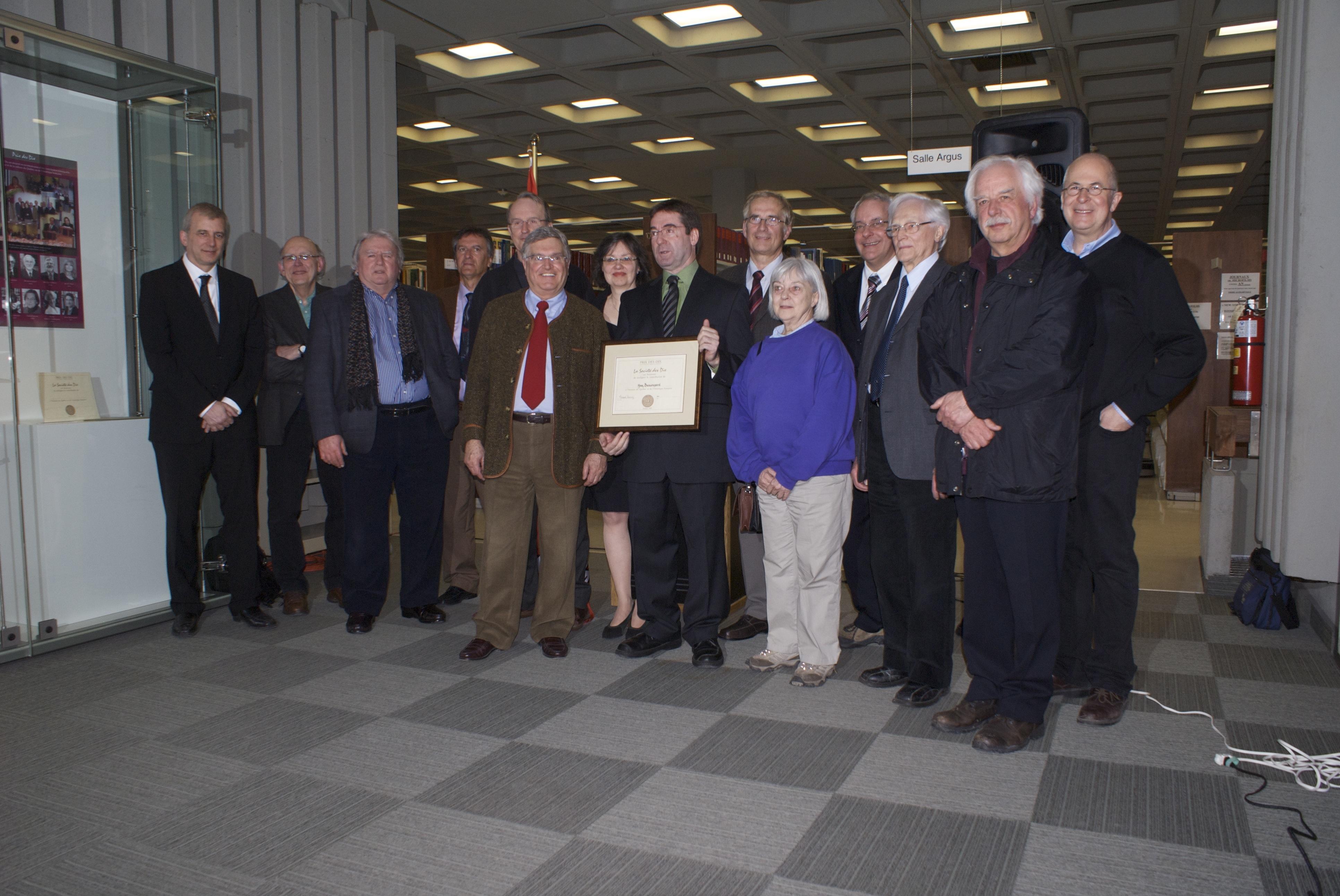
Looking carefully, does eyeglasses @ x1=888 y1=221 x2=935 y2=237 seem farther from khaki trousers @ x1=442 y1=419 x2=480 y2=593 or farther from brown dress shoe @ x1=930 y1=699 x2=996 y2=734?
khaki trousers @ x1=442 y1=419 x2=480 y2=593

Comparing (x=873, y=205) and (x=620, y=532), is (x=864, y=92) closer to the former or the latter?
(x=873, y=205)

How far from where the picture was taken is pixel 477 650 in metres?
3.73

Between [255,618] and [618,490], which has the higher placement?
[618,490]

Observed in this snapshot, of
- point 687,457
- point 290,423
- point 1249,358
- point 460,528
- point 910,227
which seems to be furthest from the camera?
point 1249,358

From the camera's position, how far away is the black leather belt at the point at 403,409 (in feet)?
13.6

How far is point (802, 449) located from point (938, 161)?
4.06 metres

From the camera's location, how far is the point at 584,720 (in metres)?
3.05

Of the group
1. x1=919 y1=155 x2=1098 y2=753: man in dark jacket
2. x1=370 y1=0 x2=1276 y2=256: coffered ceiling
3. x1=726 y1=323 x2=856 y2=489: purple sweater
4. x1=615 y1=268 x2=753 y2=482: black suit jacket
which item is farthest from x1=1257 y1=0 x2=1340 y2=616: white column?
x1=370 y1=0 x2=1276 y2=256: coffered ceiling

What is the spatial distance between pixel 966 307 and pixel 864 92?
6829 millimetres

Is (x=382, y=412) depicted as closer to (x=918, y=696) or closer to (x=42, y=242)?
(x=42, y=242)

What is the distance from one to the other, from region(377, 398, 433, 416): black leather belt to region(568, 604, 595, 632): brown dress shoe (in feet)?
3.72

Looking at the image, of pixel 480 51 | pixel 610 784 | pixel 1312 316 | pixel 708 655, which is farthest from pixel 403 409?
pixel 480 51

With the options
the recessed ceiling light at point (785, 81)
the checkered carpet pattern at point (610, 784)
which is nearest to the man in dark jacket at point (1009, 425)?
the checkered carpet pattern at point (610, 784)

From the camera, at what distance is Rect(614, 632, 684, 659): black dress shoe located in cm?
376
